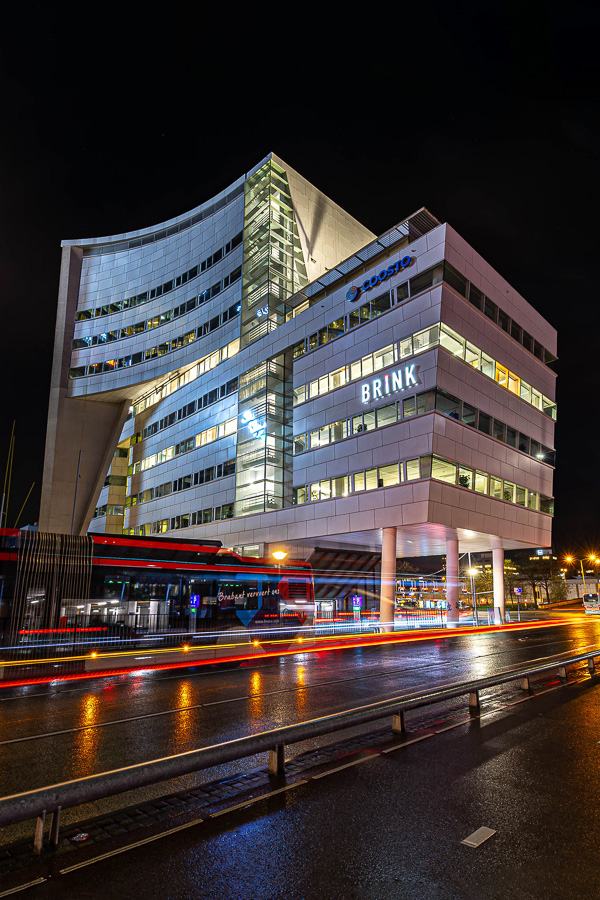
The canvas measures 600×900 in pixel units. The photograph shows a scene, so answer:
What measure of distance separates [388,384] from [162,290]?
3788 cm

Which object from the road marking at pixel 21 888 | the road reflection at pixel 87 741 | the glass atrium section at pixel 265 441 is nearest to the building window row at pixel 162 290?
the glass atrium section at pixel 265 441

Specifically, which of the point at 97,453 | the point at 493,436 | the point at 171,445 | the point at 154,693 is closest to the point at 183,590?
the point at 154,693

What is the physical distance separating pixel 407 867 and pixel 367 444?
108 ft

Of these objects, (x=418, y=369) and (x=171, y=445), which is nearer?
(x=418, y=369)

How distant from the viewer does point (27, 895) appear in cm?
407

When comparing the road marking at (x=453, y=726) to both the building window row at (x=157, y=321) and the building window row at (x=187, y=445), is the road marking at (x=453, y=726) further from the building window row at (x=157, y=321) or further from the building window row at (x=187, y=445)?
the building window row at (x=157, y=321)

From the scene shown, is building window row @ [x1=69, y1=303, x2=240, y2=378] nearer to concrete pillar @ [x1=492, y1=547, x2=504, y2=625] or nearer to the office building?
the office building

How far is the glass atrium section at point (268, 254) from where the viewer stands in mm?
48750

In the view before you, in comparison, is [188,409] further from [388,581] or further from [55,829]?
[55,829]

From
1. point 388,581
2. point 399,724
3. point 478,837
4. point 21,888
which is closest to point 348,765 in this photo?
point 399,724

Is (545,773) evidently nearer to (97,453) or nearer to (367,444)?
(367,444)

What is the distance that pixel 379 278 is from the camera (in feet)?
125

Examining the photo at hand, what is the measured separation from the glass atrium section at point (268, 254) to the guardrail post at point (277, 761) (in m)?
43.7

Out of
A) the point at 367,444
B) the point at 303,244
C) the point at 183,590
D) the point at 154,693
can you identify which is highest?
the point at 303,244
